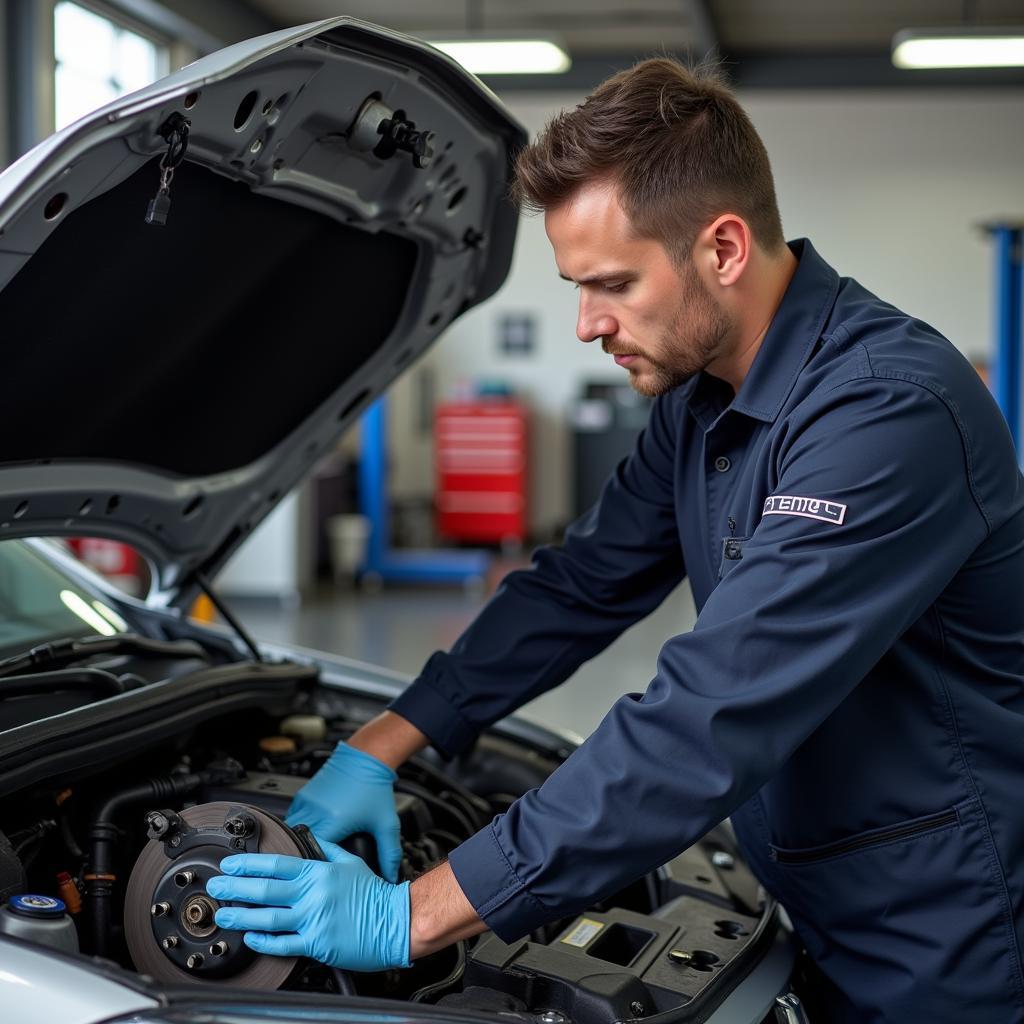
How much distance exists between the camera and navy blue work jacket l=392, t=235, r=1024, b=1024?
108cm

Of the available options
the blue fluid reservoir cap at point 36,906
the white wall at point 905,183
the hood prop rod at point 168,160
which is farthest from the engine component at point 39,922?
the white wall at point 905,183

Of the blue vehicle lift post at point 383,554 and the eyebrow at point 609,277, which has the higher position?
the eyebrow at point 609,277

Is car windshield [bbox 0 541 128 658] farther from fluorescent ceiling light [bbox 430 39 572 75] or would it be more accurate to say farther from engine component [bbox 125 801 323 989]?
fluorescent ceiling light [bbox 430 39 572 75]

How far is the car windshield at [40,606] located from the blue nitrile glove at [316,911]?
69 cm

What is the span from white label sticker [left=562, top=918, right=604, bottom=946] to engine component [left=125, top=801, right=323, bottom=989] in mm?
301

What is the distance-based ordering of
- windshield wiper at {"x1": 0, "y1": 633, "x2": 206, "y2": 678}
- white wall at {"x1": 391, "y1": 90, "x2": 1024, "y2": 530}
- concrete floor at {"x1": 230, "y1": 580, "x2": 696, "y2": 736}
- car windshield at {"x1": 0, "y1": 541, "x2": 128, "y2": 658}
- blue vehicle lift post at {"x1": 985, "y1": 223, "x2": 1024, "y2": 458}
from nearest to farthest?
windshield wiper at {"x1": 0, "y1": 633, "x2": 206, "y2": 678} < car windshield at {"x1": 0, "y1": 541, "x2": 128, "y2": 658} < concrete floor at {"x1": 230, "y1": 580, "x2": 696, "y2": 736} < blue vehicle lift post at {"x1": 985, "y1": 223, "x2": 1024, "y2": 458} < white wall at {"x1": 391, "y1": 90, "x2": 1024, "y2": 530}

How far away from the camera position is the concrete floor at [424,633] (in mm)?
4703

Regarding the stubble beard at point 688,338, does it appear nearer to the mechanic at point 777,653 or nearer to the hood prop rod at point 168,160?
the mechanic at point 777,653

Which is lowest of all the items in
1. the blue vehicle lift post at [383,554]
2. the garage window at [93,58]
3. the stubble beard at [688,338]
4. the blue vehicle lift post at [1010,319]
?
the blue vehicle lift post at [383,554]

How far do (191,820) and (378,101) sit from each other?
0.79 meters

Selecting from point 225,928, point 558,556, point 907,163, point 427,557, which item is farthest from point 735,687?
point 907,163

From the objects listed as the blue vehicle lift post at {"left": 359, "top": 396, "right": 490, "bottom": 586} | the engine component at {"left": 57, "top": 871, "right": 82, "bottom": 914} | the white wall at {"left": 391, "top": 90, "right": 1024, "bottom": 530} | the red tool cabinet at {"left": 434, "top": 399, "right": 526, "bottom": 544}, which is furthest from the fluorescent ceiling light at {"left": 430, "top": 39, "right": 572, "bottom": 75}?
the engine component at {"left": 57, "top": 871, "right": 82, "bottom": 914}

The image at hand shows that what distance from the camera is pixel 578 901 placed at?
1087 mm

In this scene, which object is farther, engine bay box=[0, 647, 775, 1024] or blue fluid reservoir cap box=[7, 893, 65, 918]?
engine bay box=[0, 647, 775, 1024]
